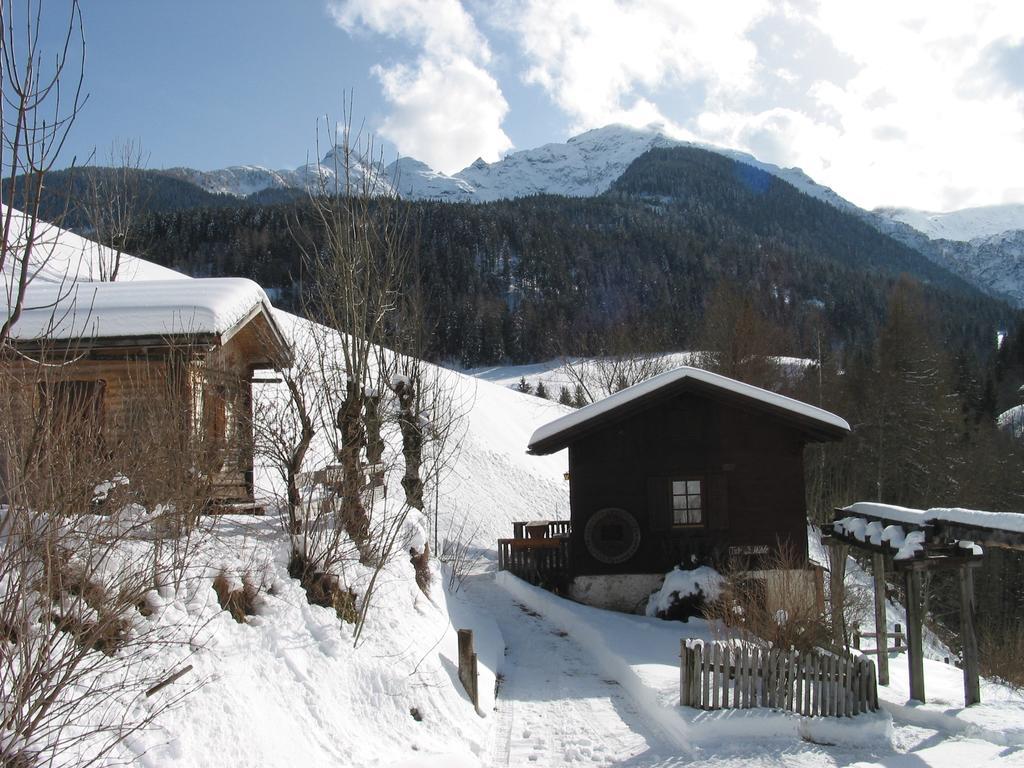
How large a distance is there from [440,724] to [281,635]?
6.89ft

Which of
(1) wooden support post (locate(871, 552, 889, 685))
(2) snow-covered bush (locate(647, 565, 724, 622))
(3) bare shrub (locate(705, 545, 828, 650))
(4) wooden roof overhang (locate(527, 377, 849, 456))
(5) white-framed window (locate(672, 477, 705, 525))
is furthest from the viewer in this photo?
(5) white-framed window (locate(672, 477, 705, 525))

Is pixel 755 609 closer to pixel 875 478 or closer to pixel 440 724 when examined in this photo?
pixel 440 724

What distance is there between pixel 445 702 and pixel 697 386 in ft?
31.0

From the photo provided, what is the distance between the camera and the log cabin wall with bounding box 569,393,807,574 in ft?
52.0

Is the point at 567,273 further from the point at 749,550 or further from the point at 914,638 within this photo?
the point at 914,638

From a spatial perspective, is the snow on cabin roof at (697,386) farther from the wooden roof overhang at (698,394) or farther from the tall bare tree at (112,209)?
the tall bare tree at (112,209)

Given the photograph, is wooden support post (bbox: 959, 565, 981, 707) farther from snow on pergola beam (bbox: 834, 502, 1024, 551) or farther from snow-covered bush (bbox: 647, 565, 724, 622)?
snow-covered bush (bbox: 647, 565, 724, 622)

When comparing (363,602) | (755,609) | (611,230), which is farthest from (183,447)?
(611,230)

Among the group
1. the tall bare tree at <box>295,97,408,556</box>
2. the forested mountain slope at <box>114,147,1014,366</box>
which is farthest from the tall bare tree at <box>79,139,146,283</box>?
the forested mountain slope at <box>114,147,1014,366</box>

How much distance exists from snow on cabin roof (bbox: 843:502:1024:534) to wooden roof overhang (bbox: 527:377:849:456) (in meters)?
3.31

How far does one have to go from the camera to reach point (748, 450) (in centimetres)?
1611

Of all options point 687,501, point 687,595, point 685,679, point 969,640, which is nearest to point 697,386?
point 687,501

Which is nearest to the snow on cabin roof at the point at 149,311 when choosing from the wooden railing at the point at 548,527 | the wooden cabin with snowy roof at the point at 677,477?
the wooden cabin with snowy roof at the point at 677,477

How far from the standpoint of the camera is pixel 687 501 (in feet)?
52.7
